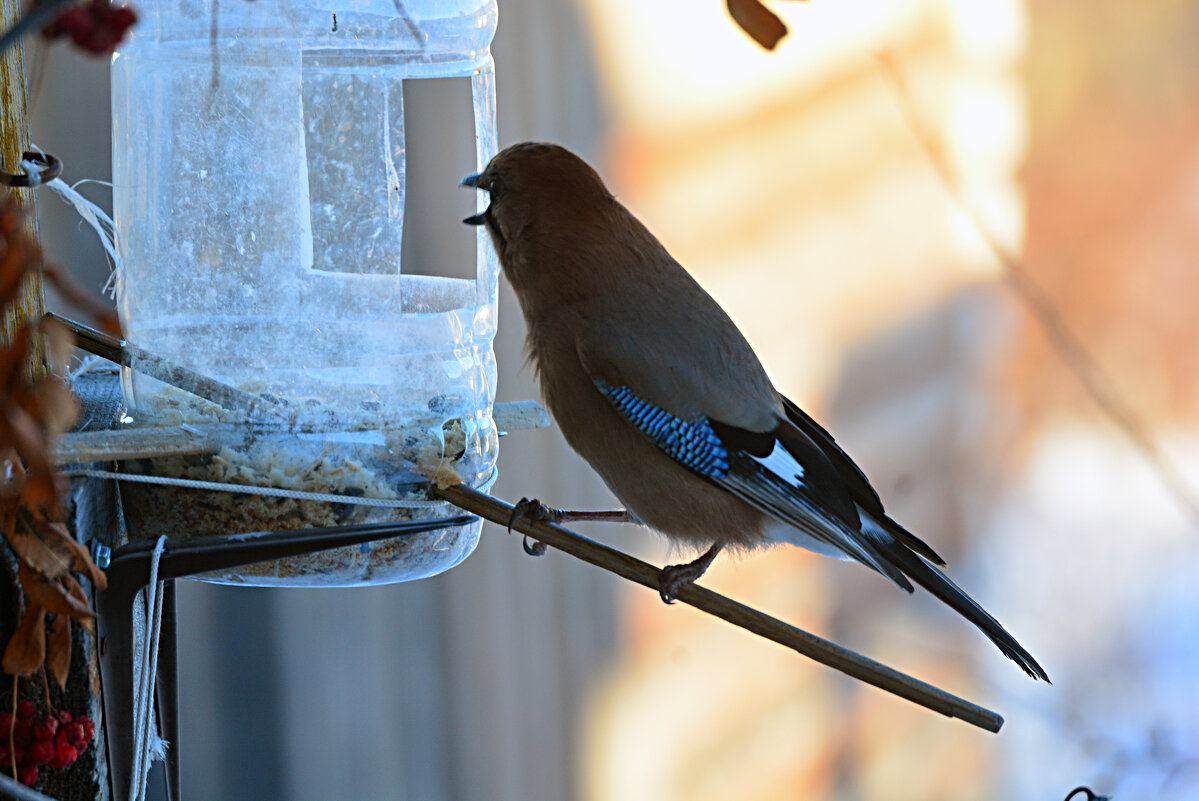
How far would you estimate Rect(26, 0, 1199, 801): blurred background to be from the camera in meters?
2.84

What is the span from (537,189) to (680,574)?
0.45 metres

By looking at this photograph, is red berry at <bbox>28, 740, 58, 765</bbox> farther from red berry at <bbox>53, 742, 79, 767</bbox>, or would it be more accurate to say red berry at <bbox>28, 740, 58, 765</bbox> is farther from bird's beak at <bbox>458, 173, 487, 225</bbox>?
bird's beak at <bbox>458, 173, 487, 225</bbox>

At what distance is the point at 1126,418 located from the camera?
2992mm

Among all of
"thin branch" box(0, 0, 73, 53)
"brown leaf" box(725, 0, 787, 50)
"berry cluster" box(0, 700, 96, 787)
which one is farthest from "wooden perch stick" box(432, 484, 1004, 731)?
"thin branch" box(0, 0, 73, 53)

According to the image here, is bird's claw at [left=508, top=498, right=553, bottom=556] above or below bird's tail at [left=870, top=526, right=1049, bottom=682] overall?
above

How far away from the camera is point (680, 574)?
52.6 inches

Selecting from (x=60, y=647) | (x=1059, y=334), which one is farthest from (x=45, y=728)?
(x=1059, y=334)

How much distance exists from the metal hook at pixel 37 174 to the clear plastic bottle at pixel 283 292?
0.87 feet

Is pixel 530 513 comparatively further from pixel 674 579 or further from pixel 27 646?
pixel 27 646

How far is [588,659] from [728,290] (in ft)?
3.09

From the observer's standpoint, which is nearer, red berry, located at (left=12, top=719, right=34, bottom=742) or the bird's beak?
red berry, located at (left=12, top=719, right=34, bottom=742)

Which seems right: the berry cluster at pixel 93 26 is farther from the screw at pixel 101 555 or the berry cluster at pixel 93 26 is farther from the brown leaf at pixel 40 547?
the screw at pixel 101 555

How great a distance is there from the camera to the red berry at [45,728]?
1007 millimetres

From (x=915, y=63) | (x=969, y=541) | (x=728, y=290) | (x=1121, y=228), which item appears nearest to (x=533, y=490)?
(x=728, y=290)
